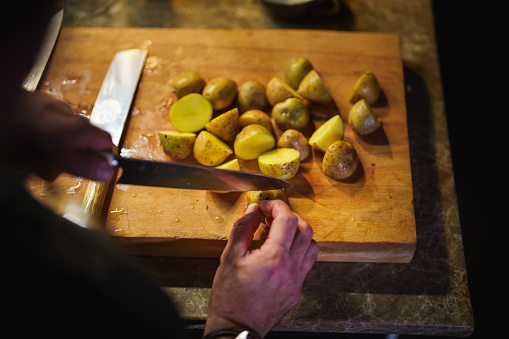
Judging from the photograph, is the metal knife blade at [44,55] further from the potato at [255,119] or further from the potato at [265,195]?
the potato at [265,195]

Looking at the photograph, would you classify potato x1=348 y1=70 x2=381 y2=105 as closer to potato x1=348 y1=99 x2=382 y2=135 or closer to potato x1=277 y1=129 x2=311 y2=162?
potato x1=348 y1=99 x2=382 y2=135

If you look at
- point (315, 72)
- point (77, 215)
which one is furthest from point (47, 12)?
point (315, 72)

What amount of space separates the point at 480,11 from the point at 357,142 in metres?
2.23

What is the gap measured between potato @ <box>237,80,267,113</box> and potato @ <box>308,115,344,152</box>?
307 millimetres

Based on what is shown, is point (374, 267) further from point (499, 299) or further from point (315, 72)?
point (499, 299)

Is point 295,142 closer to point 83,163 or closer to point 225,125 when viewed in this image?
point 225,125

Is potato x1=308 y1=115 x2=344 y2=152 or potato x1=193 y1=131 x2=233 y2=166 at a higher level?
potato x1=193 y1=131 x2=233 y2=166

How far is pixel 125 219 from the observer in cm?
167

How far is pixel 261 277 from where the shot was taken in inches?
49.7

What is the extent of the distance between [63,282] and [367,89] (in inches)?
60.8

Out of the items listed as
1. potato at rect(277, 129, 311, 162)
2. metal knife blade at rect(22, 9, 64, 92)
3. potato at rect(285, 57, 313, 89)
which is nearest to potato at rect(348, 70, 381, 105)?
potato at rect(285, 57, 313, 89)

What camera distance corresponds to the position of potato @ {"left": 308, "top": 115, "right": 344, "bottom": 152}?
177cm

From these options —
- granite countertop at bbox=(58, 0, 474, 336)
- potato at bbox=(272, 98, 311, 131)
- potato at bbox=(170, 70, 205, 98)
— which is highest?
potato at bbox=(170, 70, 205, 98)

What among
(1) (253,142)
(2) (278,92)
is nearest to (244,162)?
(1) (253,142)
